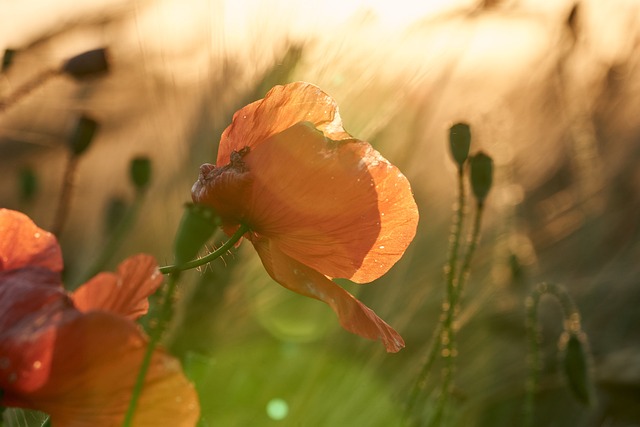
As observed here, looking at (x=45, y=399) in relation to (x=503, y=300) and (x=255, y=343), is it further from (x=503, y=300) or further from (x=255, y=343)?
(x=503, y=300)

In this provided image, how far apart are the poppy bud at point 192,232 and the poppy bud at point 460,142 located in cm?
34

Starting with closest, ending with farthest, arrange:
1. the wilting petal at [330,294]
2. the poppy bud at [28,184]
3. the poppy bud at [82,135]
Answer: the wilting petal at [330,294], the poppy bud at [82,135], the poppy bud at [28,184]

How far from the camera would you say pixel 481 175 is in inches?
26.4

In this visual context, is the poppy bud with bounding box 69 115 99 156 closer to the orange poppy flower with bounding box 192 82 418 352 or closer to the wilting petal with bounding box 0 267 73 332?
the orange poppy flower with bounding box 192 82 418 352

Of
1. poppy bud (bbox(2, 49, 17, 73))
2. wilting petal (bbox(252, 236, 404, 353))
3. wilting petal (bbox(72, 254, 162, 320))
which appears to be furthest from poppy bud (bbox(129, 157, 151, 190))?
wilting petal (bbox(72, 254, 162, 320))

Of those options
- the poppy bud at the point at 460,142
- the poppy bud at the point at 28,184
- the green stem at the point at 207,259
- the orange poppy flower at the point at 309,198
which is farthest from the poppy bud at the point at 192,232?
the poppy bud at the point at 28,184

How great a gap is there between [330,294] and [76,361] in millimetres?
158

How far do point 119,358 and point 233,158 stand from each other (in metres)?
0.18

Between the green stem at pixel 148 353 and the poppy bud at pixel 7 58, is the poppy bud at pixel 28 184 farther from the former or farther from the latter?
the green stem at pixel 148 353

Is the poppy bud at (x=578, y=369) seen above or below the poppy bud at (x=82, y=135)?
below

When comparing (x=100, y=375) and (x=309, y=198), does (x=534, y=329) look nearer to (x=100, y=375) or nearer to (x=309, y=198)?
(x=309, y=198)

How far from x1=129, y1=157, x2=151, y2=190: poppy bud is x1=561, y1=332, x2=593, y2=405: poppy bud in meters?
0.40

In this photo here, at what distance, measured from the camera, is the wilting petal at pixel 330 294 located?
0.38 meters

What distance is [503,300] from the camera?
1.18 metres
